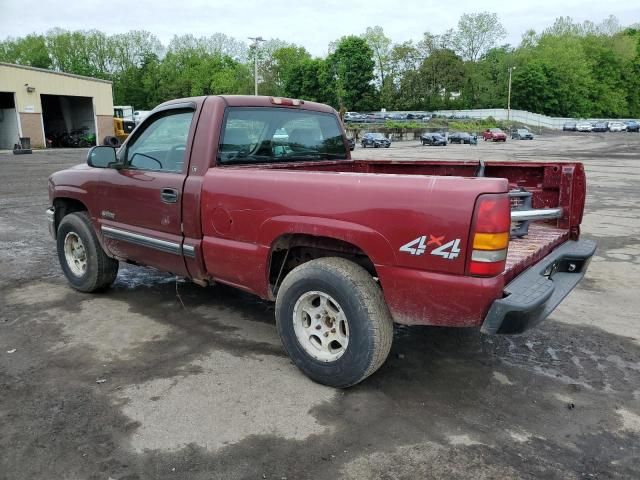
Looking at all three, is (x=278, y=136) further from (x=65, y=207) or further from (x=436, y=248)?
(x=65, y=207)

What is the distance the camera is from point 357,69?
88.8 m

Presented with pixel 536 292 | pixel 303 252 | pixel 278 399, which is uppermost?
pixel 303 252

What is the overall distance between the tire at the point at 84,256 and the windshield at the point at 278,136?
189 cm

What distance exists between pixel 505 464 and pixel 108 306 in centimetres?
381

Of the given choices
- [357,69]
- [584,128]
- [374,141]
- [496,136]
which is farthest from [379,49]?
[374,141]

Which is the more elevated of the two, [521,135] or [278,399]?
[521,135]

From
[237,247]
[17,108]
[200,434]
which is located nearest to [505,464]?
[200,434]

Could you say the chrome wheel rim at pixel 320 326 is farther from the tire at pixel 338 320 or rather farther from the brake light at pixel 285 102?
the brake light at pixel 285 102

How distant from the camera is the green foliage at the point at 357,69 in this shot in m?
88.8

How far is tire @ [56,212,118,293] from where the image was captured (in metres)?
5.06

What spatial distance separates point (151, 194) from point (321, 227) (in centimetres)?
174

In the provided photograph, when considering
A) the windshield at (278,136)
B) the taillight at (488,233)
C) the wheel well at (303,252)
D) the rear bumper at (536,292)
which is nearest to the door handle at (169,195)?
the windshield at (278,136)

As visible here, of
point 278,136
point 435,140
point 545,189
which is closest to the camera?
point 545,189

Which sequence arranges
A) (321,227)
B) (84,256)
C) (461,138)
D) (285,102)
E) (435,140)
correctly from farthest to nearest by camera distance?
(461,138), (435,140), (84,256), (285,102), (321,227)
